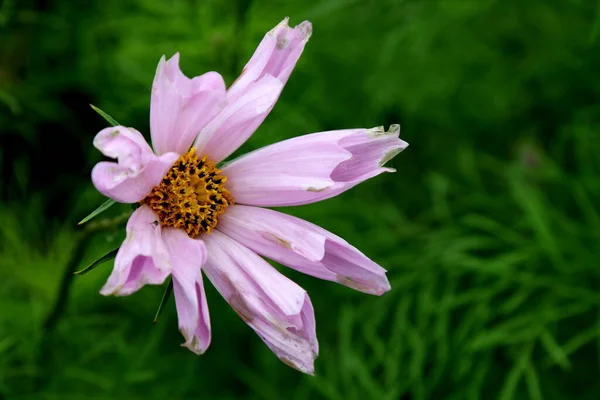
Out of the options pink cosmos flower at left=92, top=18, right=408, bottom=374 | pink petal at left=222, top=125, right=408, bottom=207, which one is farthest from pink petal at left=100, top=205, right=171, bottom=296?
pink petal at left=222, top=125, right=408, bottom=207

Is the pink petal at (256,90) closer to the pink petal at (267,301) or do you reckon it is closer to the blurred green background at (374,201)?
the pink petal at (267,301)

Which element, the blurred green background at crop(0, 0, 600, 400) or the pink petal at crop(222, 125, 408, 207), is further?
the blurred green background at crop(0, 0, 600, 400)

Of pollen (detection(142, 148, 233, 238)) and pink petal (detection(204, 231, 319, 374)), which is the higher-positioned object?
pollen (detection(142, 148, 233, 238))

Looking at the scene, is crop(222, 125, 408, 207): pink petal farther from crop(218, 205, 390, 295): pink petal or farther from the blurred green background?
the blurred green background

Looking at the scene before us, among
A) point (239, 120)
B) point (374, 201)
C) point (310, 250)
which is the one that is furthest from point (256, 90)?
point (374, 201)

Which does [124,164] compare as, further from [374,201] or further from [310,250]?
[374,201]

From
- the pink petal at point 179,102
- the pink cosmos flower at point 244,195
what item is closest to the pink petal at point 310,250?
the pink cosmos flower at point 244,195

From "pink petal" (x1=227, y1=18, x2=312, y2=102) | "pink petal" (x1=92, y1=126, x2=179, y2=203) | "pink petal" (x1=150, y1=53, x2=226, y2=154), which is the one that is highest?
"pink petal" (x1=227, y1=18, x2=312, y2=102)

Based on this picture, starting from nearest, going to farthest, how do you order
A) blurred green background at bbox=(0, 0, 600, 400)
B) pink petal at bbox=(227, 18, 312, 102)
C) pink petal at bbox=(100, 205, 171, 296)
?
pink petal at bbox=(100, 205, 171, 296)
pink petal at bbox=(227, 18, 312, 102)
blurred green background at bbox=(0, 0, 600, 400)
